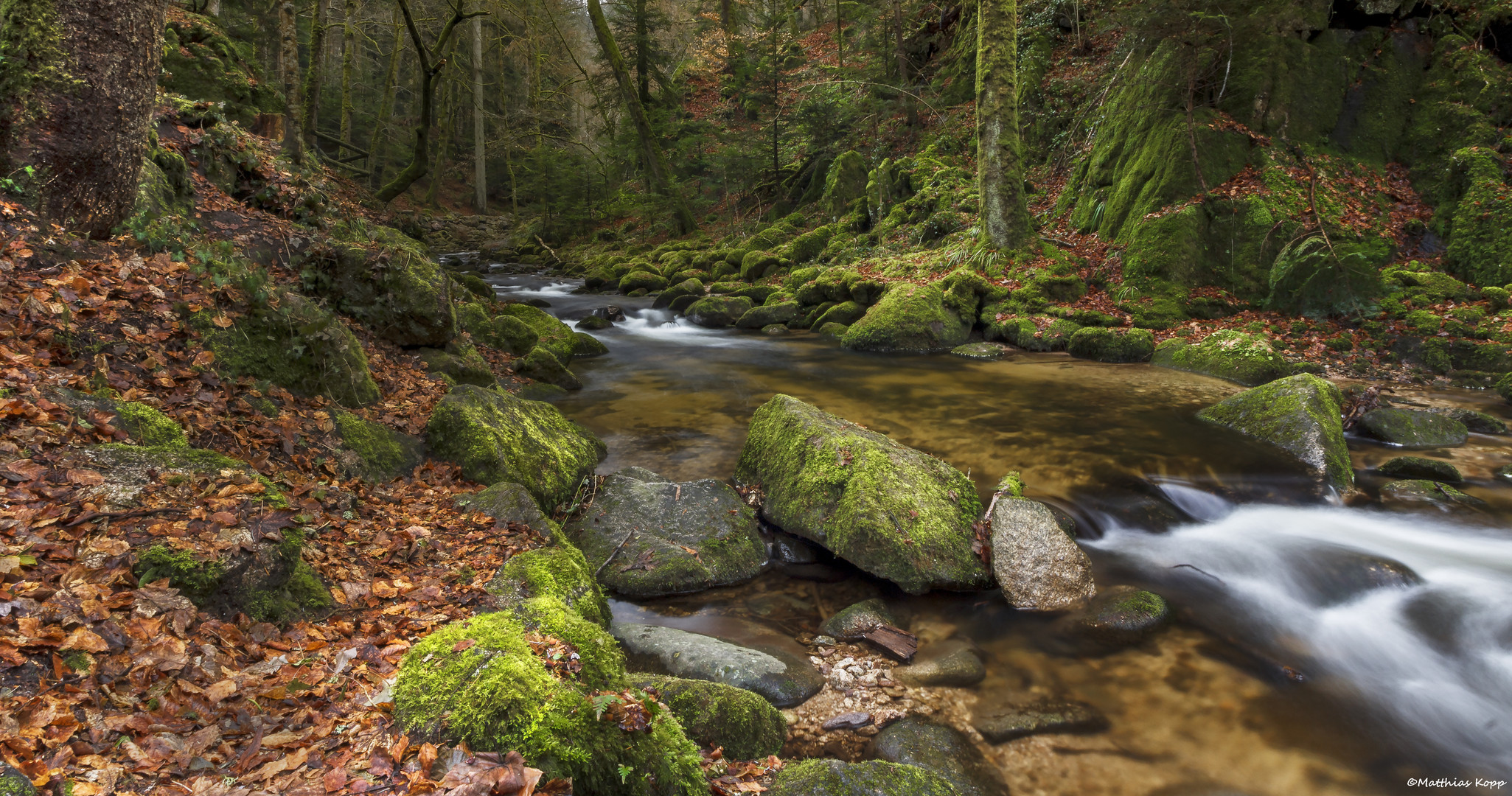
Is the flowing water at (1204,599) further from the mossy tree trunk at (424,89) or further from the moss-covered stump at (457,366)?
the mossy tree trunk at (424,89)

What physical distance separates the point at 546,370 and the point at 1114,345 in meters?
9.41

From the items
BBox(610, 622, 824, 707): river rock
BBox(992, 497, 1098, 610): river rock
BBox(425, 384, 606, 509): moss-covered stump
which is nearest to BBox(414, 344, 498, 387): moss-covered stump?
BBox(425, 384, 606, 509): moss-covered stump

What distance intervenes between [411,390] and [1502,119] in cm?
1778

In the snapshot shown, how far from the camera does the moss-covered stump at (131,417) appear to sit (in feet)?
10.4

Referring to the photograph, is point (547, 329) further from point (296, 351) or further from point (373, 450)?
point (373, 450)

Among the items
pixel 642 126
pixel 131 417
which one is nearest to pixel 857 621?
pixel 131 417

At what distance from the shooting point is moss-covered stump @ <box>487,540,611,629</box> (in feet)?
11.0

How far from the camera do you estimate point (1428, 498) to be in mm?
6281

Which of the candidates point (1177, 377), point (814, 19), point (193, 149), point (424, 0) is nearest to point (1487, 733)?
point (1177, 377)

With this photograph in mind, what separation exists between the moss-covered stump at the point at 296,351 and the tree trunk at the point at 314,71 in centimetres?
928

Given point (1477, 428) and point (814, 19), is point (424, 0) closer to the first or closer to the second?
point (814, 19)

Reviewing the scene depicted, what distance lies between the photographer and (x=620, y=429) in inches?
332

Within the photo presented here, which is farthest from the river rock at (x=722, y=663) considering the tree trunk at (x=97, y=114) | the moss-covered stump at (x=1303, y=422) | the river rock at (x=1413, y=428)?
the river rock at (x=1413, y=428)

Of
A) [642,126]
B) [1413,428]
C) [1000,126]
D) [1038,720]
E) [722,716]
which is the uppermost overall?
[642,126]
